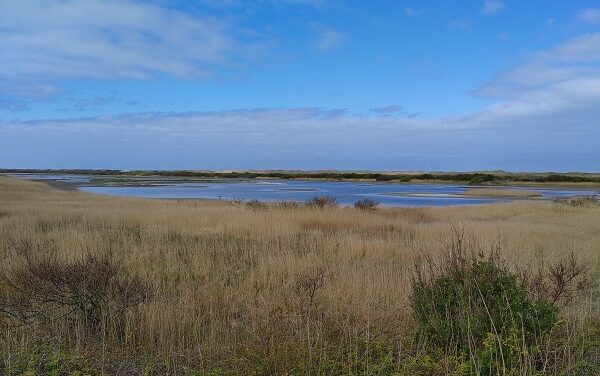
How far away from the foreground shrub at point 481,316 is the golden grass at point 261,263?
1.23ft

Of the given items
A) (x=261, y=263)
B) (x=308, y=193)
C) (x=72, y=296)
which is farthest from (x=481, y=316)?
(x=308, y=193)

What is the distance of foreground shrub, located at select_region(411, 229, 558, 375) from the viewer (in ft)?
14.0

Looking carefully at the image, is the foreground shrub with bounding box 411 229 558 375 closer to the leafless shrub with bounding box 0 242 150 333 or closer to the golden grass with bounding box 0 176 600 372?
the golden grass with bounding box 0 176 600 372

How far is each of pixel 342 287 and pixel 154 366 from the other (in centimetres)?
350

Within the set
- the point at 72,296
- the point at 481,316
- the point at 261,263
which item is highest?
the point at 481,316

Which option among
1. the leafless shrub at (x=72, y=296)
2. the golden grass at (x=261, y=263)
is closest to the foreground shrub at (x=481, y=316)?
the golden grass at (x=261, y=263)

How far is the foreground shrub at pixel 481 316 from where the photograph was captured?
4.26m

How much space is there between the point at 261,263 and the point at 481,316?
5.72 metres

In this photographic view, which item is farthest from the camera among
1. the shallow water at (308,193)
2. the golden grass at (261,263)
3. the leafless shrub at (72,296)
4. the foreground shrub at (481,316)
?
the shallow water at (308,193)

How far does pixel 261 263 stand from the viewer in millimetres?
10016

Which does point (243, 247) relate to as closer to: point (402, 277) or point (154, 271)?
point (154, 271)

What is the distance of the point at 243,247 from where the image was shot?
42.5ft

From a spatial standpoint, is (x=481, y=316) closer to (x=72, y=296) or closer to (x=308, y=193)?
(x=72, y=296)

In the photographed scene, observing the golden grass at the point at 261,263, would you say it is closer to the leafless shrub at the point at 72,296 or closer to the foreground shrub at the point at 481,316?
the leafless shrub at the point at 72,296
